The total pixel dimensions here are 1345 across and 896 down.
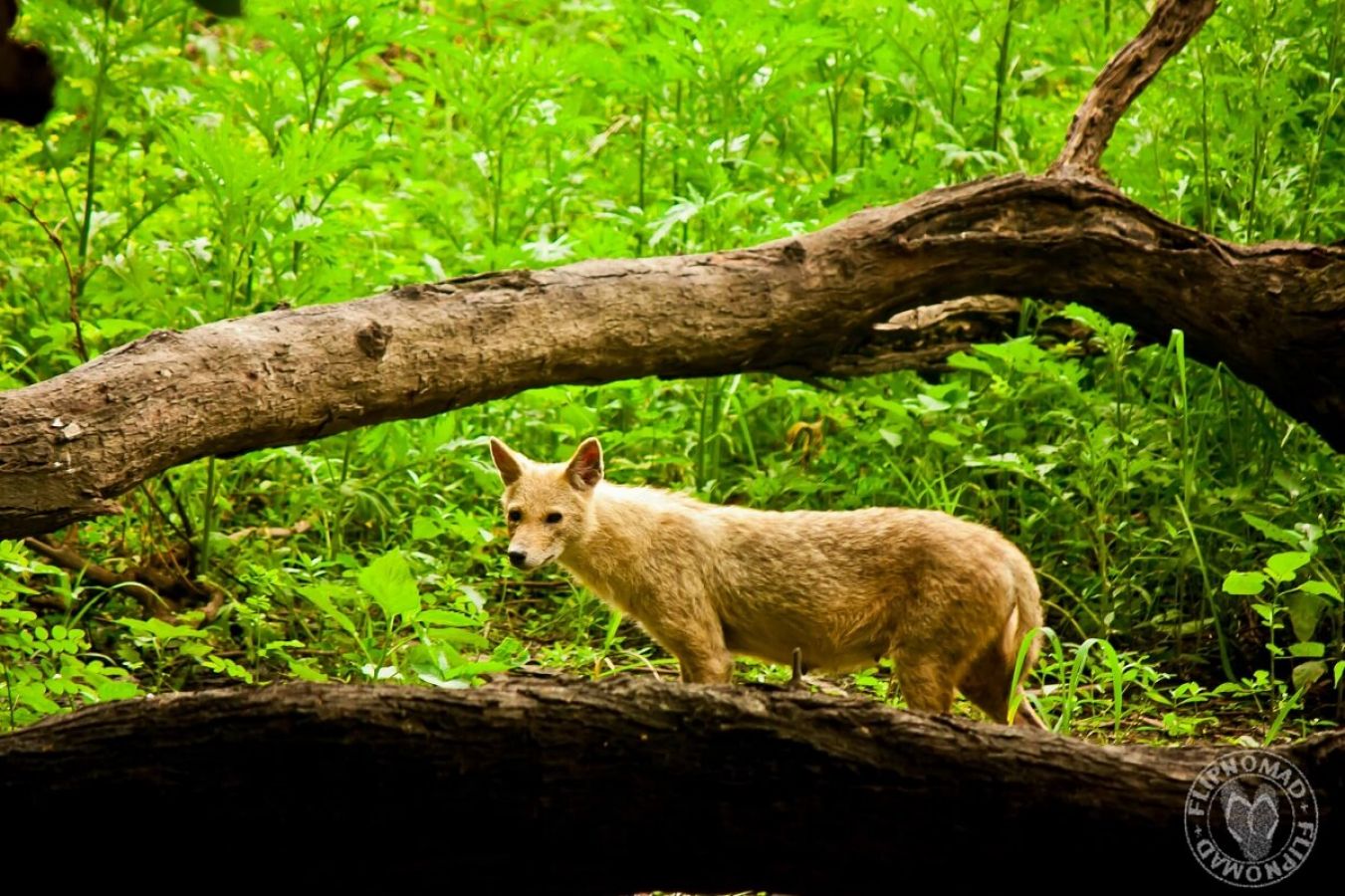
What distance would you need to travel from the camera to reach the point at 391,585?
4.68m

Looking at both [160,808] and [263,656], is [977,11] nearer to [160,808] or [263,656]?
[263,656]

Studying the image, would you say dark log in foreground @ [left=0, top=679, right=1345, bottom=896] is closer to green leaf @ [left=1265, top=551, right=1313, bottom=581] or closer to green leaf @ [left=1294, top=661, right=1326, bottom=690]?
green leaf @ [left=1265, top=551, right=1313, bottom=581]

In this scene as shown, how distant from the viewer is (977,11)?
705 centimetres

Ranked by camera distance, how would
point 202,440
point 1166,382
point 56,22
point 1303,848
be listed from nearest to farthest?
point 1303,848
point 202,440
point 56,22
point 1166,382

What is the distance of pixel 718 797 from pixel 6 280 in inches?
234

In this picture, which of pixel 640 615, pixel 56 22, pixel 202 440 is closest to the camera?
pixel 202 440

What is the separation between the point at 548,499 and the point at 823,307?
1.33 m

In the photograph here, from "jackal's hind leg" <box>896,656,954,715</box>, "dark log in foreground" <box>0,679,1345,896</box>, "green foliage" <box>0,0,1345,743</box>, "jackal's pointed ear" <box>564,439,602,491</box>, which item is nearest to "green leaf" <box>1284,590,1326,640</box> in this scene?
"green foliage" <box>0,0,1345,743</box>

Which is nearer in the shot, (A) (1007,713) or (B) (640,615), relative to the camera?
(A) (1007,713)

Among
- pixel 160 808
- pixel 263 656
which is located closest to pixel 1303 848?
pixel 160 808

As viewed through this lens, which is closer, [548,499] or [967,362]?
[548,499]

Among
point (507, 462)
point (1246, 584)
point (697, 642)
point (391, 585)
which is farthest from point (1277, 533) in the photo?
point (391, 585)

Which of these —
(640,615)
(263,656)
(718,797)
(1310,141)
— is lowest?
(263,656)

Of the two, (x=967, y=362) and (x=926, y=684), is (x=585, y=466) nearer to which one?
(x=926, y=684)
